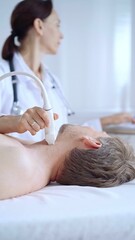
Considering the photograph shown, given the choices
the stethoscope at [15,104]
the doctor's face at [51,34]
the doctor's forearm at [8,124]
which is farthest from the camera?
the doctor's face at [51,34]

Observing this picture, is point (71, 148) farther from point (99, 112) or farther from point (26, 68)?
point (99, 112)

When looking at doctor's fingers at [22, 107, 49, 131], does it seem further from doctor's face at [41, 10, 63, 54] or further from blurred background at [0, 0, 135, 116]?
blurred background at [0, 0, 135, 116]

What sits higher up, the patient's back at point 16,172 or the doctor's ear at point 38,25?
the doctor's ear at point 38,25

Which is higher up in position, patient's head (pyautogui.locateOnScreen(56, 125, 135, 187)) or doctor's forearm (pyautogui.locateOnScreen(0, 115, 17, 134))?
doctor's forearm (pyautogui.locateOnScreen(0, 115, 17, 134))

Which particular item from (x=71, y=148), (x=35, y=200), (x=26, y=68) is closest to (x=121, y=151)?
(x=71, y=148)

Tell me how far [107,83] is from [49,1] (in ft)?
3.60

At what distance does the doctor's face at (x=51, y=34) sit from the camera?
165cm

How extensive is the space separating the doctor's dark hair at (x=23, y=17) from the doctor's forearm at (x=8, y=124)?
0.61 meters

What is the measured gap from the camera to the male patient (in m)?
0.81

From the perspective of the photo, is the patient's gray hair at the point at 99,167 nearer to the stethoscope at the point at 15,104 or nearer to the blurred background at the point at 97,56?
the stethoscope at the point at 15,104

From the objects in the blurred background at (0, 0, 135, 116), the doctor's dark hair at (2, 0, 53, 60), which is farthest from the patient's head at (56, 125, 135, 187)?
the blurred background at (0, 0, 135, 116)

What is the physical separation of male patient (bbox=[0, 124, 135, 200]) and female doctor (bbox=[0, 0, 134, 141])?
0.47m

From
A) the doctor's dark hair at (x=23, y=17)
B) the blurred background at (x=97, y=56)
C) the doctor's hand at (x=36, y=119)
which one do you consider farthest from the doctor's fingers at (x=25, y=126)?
the blurred background at (x=97, y=56)

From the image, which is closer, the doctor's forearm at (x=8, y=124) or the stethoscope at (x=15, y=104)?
the doctor's forearm at (x=8, y=124)
